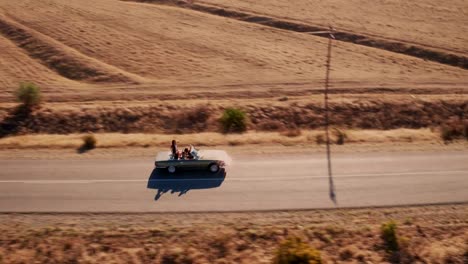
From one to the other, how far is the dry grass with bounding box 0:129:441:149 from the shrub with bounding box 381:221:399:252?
26.2ft

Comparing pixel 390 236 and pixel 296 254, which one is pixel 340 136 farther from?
pixel 296 254

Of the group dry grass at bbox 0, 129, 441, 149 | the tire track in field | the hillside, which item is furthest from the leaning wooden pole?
the tire track in field

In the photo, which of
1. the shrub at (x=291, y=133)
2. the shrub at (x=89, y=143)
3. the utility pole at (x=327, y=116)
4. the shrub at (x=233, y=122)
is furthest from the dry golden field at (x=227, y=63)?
the shrub at (x=89, y=143)

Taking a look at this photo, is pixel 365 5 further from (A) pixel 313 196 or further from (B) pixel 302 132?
(A) pixel 313 196

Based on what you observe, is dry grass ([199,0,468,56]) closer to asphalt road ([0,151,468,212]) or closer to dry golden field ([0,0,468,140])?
dry golden field ([0,0,468,140])

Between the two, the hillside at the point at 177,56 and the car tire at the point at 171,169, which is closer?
the car tire at the point at 171,169

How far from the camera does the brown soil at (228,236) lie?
1717 cm

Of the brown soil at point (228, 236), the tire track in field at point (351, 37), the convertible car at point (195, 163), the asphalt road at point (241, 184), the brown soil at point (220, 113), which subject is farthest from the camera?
the tire track in field at point (351, 37)

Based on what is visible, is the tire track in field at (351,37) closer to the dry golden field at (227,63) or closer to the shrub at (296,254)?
the dry golden field at (227,63)

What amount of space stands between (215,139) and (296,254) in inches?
434

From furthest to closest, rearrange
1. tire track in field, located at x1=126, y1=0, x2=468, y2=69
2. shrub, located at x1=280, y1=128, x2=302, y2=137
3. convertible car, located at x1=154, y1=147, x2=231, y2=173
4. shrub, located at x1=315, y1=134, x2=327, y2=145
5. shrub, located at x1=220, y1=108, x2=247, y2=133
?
tire track in field, located at x1=126, y1=0, x2=468, y2=69 → shrub, located at x1=220, y1=108, x2=247, y2=133 → shrub, located at x1=280, y1=128, x2=302, y2=137 → shrub, located at x1=315, y1=134, x2=327, y2=145 → convertible car, located at x1=154, y1=147, x2=231, y2=173

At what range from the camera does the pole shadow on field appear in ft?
68.2

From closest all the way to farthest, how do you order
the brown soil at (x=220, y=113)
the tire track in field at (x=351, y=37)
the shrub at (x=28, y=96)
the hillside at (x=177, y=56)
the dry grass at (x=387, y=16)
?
the brown soil at (x=220, y=113) → the shrub at (x=28, y=96) → the hillside at (x=177, y=56) → the tire track in field at (x=351, y=37) → the dry grass at (x=387, y=16)

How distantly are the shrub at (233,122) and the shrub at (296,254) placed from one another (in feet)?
38.4
